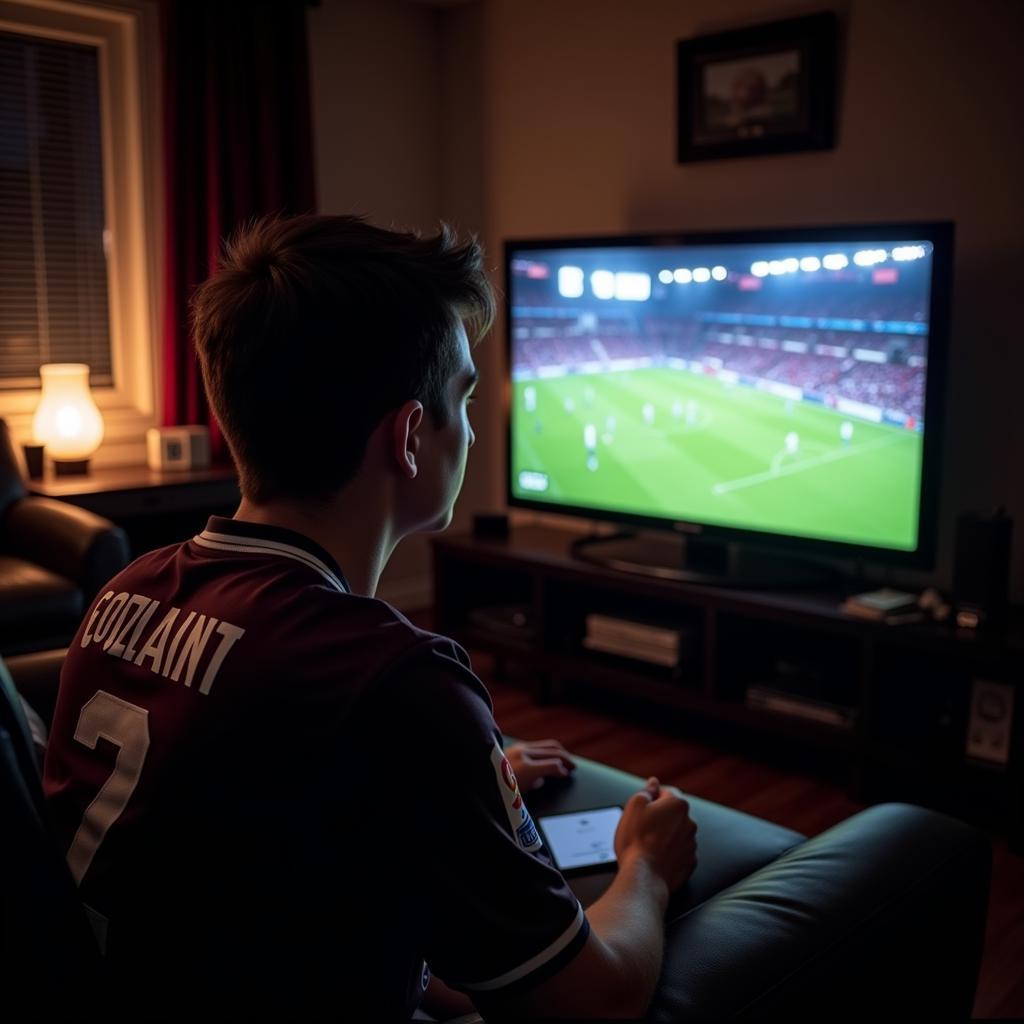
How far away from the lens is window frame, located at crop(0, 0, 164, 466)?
3.89 meters

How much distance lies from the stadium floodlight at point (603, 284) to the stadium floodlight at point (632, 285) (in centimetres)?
2

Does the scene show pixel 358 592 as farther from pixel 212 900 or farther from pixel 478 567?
pixel 478 567

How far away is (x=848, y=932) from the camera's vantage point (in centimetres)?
112

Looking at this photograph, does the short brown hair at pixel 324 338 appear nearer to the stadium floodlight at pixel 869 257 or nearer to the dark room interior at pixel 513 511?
the dark room interior at pixel 513 511

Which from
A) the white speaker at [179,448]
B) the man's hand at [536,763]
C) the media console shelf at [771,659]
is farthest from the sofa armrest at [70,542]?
the man's hand at [536,763]

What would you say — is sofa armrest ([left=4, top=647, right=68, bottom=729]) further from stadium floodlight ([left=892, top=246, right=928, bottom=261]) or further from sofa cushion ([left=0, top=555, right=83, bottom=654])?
stadium floodlight ([left=892, top=246, right=928, bottom=261])

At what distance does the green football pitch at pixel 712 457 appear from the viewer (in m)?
2.99

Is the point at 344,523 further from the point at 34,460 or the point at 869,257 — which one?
the point at 34,460

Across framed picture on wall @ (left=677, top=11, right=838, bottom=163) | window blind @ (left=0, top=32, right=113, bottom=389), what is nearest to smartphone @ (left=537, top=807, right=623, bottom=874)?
framed picture on wall @ (left=677, top=11, right=838, bottom=163)

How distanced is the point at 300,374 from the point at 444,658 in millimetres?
279

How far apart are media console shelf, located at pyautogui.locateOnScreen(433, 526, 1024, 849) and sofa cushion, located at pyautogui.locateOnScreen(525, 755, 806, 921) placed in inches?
44.5

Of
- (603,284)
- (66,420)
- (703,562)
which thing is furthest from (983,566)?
(66,420)

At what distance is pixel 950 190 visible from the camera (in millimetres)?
3119

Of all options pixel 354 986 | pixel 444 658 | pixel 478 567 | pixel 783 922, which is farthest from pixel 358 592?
pixel 478 567
